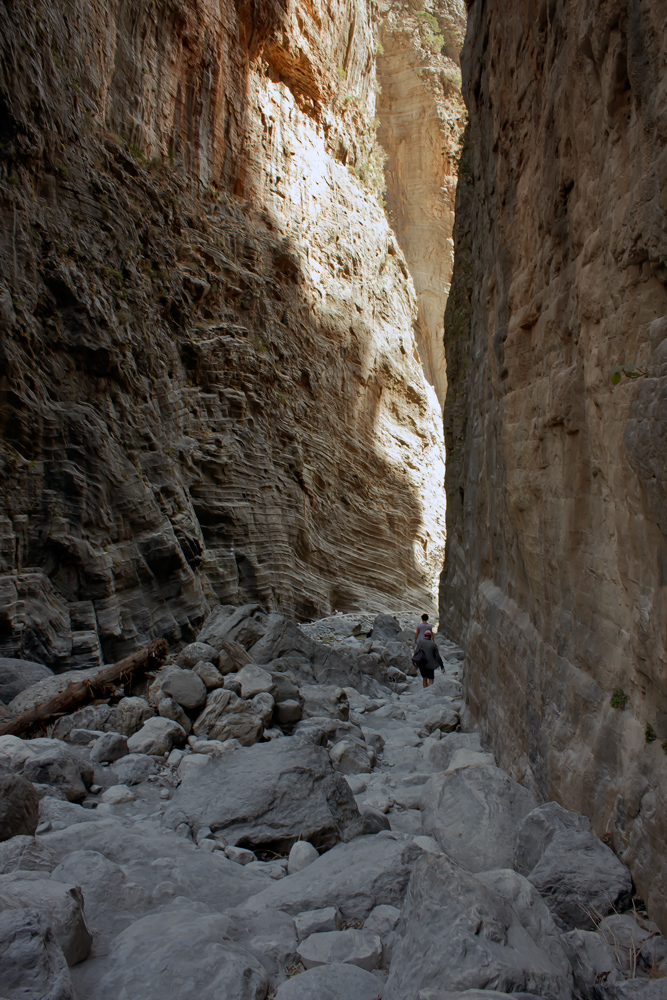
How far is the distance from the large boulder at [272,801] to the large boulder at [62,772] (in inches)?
26.0

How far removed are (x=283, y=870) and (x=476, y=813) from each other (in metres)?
1.21

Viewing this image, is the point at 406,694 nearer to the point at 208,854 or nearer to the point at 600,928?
the point at 208,854

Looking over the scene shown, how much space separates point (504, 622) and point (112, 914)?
347 centimetres

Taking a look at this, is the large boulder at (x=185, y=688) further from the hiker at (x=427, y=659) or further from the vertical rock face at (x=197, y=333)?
the hiker at (x=427, y=659)

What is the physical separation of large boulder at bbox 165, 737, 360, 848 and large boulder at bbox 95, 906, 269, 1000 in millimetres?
1293

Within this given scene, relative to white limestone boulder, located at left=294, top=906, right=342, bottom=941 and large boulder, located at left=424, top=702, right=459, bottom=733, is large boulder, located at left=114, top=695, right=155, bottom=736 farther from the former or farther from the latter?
white limestone boulder, located at left=294, top=906, right=342, bottom=941

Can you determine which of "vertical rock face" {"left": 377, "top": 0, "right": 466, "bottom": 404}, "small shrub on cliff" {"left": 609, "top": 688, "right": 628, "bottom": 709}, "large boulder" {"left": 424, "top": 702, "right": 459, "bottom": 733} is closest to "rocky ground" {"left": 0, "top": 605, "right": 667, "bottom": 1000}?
"large boulder" {"left": 424, "top": 702, "right": 459, "bottom": 733}

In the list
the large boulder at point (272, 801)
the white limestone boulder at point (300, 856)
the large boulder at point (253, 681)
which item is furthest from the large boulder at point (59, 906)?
the large boulder at point (253, 681)

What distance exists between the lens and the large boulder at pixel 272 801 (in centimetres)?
376

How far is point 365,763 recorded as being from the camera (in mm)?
5180

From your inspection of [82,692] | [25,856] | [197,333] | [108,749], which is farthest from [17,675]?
[197,333]

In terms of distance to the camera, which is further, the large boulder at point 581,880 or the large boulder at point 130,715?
the large boulder at point 130,715

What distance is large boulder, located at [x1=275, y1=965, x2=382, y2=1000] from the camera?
84.6 inches

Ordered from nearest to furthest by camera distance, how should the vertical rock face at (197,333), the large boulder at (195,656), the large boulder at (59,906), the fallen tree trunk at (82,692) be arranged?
1. the large boulder at (59,906)
2. the fallen tree trunk at (82,692)
3. the large boulder at (195,656)
4. the vertical rock face at (197,333)
